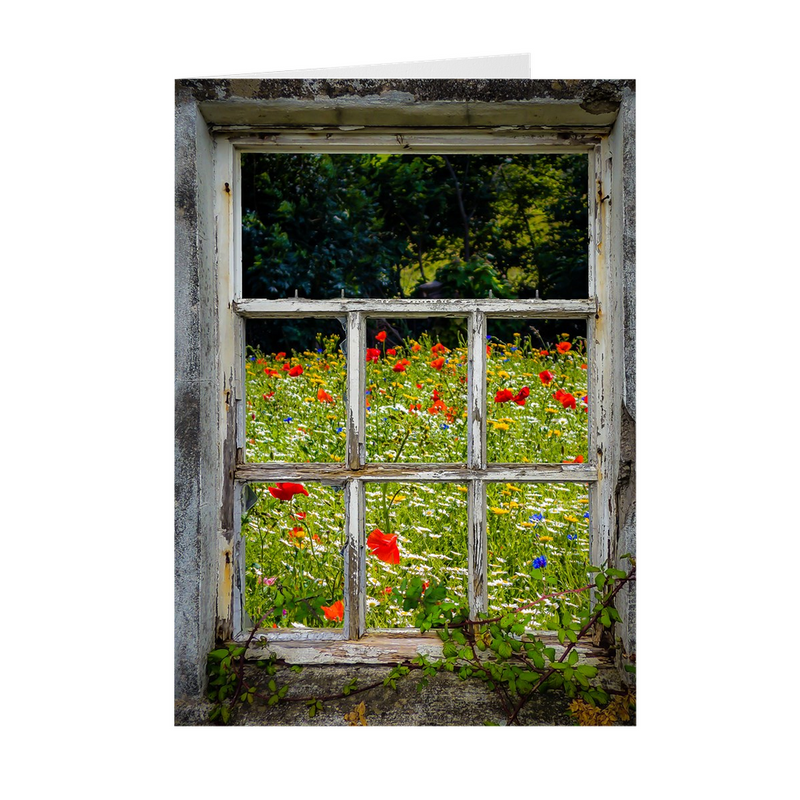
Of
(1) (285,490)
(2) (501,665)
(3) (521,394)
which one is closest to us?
(2) (501,665)

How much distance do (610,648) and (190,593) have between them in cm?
95

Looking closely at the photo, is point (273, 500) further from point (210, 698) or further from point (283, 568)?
point (210, 698)

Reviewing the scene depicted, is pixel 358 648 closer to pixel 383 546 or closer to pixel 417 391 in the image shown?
pixel 383 546

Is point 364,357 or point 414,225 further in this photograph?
point 414,225

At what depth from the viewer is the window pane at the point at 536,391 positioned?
145 cm

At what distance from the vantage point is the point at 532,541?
4.78ft

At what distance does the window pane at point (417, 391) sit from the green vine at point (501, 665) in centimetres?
37

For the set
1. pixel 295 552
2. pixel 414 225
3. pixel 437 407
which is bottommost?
pixel 295 552

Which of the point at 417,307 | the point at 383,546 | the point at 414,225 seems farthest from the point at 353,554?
the point at 414,225

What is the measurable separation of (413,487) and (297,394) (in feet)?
1.29

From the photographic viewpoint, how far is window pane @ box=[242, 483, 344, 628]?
1.40 meters

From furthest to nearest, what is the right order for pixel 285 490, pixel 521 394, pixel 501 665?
pixel 521 394, pixel 285 490, pixel 501 665

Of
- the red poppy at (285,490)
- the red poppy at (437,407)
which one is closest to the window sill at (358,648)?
the red poppy at (285,490)
